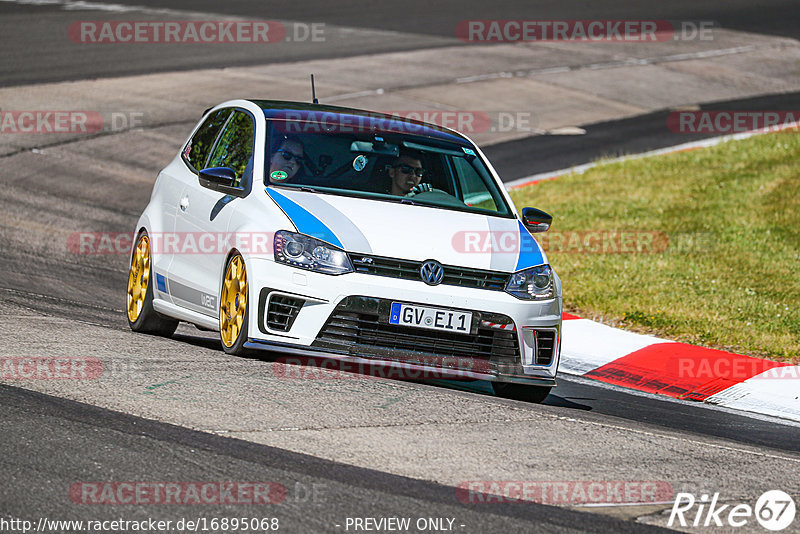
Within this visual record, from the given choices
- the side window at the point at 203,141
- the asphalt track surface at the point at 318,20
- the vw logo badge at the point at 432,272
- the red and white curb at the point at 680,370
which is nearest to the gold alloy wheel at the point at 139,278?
the side window at the point at 203,141

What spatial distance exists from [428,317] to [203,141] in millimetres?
2798

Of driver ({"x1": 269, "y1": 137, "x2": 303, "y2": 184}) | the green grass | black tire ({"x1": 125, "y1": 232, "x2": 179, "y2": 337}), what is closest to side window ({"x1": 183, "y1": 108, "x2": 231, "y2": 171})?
black tire ({"x1": 125, "y1": 232, "x2": 179, "y2": 337})

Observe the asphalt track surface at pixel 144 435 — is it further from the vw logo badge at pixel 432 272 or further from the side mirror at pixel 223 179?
the side mirror at pixel 223 179

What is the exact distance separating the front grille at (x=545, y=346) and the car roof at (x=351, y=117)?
192cm

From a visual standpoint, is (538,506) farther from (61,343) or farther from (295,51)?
(295,51)

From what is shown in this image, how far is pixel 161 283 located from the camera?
8695mm

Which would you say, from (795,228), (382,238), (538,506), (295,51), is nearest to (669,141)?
(795,228)

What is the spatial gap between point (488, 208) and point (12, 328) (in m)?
3.24

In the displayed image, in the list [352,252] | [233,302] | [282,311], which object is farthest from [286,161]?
[282,311]

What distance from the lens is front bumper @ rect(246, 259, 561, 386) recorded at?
727 cm

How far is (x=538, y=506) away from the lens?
5.30 meters

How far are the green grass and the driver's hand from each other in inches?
113

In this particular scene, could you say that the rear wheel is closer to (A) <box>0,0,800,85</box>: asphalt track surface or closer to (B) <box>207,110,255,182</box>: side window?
(B) <box>207,110,255,182</box>: side window

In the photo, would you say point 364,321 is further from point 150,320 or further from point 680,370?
point 680,370
